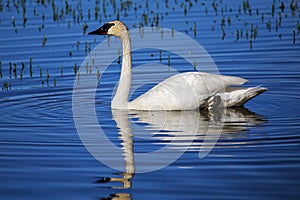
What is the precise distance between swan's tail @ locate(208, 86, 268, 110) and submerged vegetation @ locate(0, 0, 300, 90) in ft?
13.2

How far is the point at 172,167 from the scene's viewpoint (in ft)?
26.3

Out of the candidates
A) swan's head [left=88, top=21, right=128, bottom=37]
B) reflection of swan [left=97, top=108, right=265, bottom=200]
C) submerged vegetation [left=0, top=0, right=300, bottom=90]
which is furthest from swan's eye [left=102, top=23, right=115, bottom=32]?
submerged vegetation [left=0, top=0, right=300, bottom=90]

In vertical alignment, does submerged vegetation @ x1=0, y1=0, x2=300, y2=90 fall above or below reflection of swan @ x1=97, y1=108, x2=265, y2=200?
above

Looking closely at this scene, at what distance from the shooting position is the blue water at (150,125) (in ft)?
24.4

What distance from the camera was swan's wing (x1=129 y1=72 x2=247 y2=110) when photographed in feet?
37.1

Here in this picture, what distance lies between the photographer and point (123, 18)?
68.1ft

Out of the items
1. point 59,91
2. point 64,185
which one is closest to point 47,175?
point 64,185

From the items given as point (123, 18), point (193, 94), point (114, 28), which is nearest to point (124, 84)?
point (114, 28)

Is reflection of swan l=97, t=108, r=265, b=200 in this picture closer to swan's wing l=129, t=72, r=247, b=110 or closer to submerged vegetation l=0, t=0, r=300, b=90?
swan's wing l=129, t=72, r=247, b=110

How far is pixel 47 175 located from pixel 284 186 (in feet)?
8.22

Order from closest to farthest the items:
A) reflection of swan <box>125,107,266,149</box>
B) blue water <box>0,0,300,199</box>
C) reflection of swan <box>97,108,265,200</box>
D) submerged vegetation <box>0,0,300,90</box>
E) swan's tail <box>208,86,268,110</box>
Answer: blue water <box>0,0,300,199</box> < reflection of swan <box>97,108,265,200</box> < reflection of swan <box>125,107,266,149</box> < swan's tail <box>208,86,268,110</box> < submerged vegetation <box>0,0,300,90</box>

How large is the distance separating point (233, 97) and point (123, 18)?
9689 millimetres

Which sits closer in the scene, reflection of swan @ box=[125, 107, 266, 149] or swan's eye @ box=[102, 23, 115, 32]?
reflection of swan @ box=[125, 107, 266, 149]

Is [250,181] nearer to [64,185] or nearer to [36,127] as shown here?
[64,185]
